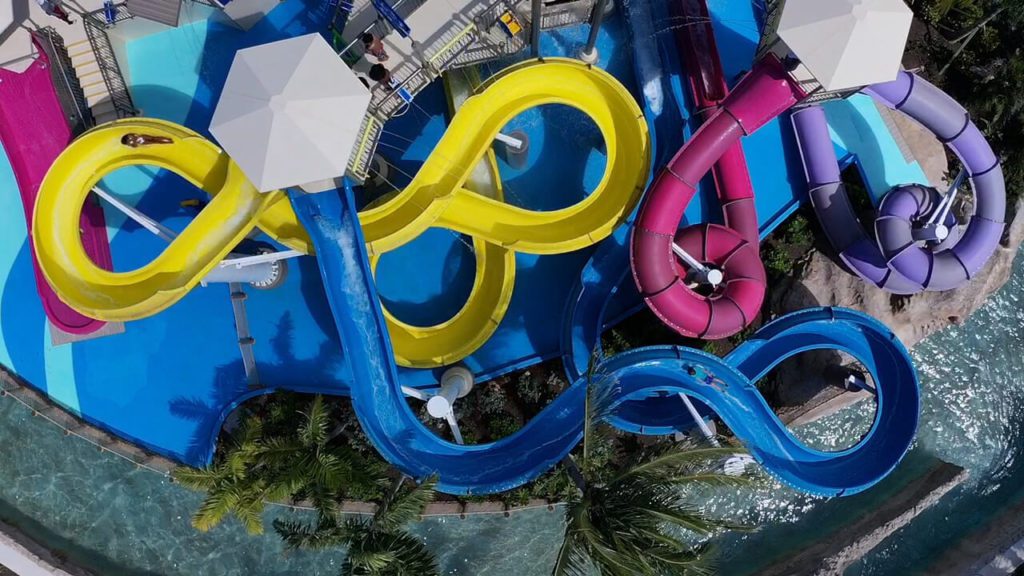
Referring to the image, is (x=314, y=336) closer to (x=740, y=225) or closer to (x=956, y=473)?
(x=740, y=225)

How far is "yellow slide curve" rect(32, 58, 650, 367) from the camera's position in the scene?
1272 centimetres

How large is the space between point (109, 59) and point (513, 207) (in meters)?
10.6

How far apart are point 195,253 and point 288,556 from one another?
8585 mm

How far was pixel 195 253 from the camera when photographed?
41.9 feet

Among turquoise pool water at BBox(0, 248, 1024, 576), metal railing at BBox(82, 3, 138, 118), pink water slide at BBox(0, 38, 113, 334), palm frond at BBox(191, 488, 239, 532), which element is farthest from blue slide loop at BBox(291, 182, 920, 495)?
pink water slide at BBox(0, 38, 113, 334)

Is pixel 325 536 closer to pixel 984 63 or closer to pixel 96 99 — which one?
pixel 96 99

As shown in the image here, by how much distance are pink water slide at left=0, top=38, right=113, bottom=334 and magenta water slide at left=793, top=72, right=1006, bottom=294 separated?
17.8 meters

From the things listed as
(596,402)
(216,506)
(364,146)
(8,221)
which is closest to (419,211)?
(364,146)

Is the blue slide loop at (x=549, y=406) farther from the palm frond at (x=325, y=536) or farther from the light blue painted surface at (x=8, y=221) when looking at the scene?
the light blue painted surface at (x=8, y=221)

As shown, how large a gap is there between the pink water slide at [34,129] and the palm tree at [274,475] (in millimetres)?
6521

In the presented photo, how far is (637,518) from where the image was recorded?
10.2 m

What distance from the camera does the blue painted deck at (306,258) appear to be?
15.2 meters

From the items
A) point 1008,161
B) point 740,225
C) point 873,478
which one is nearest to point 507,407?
point 740,225

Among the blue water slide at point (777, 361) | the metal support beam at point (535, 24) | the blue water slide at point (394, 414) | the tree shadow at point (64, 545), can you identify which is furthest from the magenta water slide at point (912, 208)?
the tree shadow at point (64, 545)
